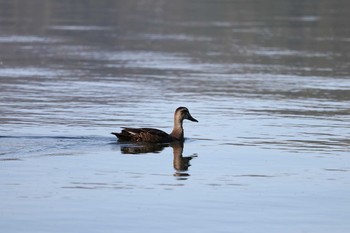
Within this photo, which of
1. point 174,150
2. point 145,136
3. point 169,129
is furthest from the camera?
point 169,129

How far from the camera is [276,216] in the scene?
1438cm

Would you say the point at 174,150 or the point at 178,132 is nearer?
the point at 174,150

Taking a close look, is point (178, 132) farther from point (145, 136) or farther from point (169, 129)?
point (169, 129)

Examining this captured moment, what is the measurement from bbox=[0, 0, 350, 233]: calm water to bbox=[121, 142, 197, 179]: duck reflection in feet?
0.11

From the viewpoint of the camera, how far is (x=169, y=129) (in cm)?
2288

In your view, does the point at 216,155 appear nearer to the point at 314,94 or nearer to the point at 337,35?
the point at 314,94

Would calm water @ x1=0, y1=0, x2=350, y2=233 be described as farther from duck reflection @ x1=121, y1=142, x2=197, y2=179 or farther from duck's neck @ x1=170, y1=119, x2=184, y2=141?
duck's neck @ x1=170, y1=119, x2=184, y2=141

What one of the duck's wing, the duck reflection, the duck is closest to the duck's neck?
the duck

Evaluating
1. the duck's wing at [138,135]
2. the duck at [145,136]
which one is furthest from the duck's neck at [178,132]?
the duck's wing at [138,135]

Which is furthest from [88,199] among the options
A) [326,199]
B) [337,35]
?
[337,35]

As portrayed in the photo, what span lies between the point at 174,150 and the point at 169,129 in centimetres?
278

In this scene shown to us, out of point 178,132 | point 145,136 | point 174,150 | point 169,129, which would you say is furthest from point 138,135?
point 169,129

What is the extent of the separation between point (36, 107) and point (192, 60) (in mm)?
14723

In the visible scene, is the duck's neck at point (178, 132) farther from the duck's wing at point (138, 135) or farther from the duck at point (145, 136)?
the duck's wing at point (138, 135)
